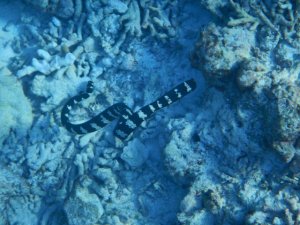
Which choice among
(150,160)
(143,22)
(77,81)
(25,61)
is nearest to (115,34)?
(143,22)

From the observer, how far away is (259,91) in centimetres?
450

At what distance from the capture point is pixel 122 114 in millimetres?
6410

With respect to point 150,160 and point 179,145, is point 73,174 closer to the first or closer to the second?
point 150,160

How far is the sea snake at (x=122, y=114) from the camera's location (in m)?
5.99

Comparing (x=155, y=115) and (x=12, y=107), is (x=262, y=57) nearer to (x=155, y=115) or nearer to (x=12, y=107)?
(x=155, y=115)

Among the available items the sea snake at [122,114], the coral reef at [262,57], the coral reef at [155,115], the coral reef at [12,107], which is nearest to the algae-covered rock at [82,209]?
the coral reef at [155,115]

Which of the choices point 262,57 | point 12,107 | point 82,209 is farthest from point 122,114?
point 262,57

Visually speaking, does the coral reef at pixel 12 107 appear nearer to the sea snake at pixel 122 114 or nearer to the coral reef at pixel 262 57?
the sea snake at pixel 122 114

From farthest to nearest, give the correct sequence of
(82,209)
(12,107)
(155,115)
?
(12,107) → (155,115) → (82,209)

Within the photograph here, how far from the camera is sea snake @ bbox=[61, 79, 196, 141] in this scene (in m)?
5.99

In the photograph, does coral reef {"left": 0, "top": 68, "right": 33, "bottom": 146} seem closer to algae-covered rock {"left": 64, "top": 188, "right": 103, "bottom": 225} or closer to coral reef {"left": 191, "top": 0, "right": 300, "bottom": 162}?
algae-covered rock {"left": 64, "top": 188, "right": 103, "bottom": 225}

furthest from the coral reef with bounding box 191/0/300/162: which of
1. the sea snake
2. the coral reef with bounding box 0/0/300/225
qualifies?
the sea snake

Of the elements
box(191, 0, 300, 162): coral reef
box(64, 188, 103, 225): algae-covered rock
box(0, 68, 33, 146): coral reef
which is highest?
box(191, 0, 300, 162): coral reef

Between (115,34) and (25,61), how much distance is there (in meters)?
2.08
